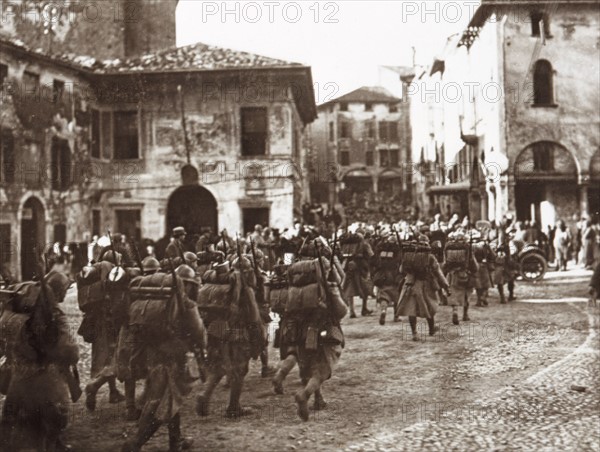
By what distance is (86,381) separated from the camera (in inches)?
348

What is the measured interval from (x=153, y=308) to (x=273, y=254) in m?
11.8

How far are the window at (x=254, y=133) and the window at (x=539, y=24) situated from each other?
34.7 feet

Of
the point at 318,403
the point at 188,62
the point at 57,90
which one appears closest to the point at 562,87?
the point at 188,62

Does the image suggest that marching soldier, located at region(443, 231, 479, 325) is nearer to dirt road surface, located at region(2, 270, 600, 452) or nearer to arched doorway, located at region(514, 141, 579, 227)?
dirt road surface, located at region(2, 270, 600, 452)

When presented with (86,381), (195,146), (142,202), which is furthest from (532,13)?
(86,381)

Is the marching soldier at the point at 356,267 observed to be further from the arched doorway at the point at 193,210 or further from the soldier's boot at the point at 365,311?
the arched doorway at the point at 193,210

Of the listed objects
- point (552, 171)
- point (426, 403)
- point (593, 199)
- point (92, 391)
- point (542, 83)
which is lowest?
point (426, 403)

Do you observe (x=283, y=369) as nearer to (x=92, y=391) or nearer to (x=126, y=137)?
(x=92, y=391)

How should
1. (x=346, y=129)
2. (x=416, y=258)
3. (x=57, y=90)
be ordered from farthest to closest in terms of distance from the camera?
(x=346, y=129)
(x=57, y=90)
(x=416, y=258)

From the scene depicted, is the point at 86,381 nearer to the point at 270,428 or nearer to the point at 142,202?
the point at 270,428

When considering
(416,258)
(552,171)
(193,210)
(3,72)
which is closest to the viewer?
(416,258)

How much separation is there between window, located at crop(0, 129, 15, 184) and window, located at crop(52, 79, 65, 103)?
2.74 meters

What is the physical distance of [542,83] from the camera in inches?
1010

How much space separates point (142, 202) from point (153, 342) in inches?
757
